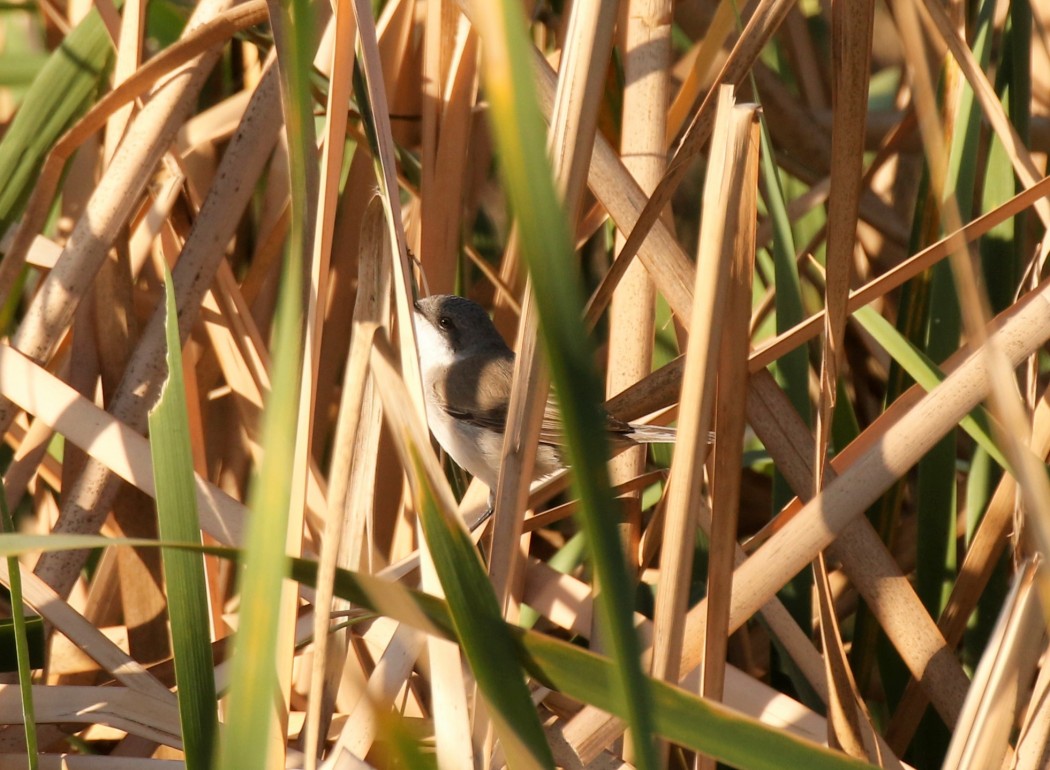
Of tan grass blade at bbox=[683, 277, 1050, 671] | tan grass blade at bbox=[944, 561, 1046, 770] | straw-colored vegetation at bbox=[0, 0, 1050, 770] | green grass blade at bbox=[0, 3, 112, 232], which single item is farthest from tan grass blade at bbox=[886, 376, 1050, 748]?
green grass blade at bbox=[0, 3, 112, 232]

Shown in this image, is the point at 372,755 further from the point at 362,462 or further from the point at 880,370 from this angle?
the point at 880,370

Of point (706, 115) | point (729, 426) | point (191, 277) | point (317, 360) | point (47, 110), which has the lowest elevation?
point (729, 426)

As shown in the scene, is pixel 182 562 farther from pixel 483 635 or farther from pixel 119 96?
pixel 119 96

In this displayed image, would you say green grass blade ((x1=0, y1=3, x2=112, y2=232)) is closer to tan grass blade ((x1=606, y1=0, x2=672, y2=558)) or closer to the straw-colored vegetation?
the straw-colored vegetation

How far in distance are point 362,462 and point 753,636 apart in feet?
4.24

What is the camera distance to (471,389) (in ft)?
9.60

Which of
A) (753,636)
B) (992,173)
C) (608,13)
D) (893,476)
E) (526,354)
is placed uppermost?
(608,13)

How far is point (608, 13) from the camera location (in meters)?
1.18

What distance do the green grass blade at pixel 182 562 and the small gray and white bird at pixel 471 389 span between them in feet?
4.47

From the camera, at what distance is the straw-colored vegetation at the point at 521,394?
99 centimetres

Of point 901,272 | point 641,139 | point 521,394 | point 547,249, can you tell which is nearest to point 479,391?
point 641,139

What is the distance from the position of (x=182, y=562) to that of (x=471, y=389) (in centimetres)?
183

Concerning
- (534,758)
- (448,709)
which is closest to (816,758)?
(534,758)

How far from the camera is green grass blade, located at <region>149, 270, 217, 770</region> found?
105 cm
